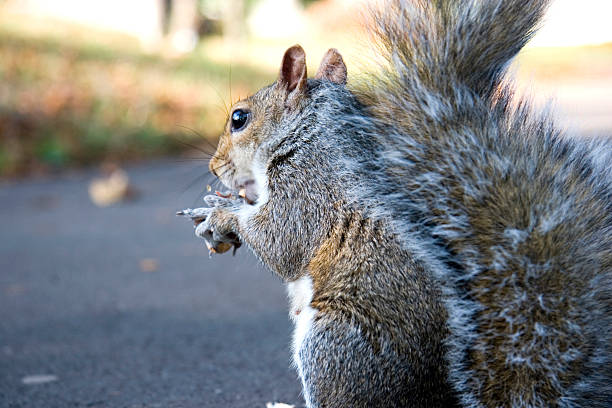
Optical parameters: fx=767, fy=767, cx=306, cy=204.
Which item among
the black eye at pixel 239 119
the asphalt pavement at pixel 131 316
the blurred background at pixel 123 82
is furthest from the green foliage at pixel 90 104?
the black eye at pixel 239 119

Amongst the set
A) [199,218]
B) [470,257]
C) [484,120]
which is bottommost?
[199,218]

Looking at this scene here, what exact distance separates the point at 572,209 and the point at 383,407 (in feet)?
2.00

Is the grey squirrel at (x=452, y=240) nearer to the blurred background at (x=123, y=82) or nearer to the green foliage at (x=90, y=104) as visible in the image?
the blurred background at (x=123, y=82)

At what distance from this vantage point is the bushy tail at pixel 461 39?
5.95ft

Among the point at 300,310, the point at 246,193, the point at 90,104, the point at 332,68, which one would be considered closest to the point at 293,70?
the point at 332,68

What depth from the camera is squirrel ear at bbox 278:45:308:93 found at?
7.43ft

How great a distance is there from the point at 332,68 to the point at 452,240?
35.5 inches

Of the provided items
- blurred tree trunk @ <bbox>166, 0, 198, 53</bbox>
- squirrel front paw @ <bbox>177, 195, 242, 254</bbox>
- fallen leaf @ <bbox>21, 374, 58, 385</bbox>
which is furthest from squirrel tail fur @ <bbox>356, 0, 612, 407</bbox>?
blurred tree trunk @ <bbox>166, 0, 198, 53</bbox>

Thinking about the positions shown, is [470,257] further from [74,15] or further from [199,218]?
[74,15]

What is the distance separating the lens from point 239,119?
2438 mm

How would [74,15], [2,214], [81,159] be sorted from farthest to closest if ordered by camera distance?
1. [74,15]
2. [81,159]
3. [2,214]

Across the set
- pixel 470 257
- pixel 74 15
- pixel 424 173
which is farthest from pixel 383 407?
pixel 74 15

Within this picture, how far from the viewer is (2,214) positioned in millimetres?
6125

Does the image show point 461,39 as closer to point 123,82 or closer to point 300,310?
point 300,310
